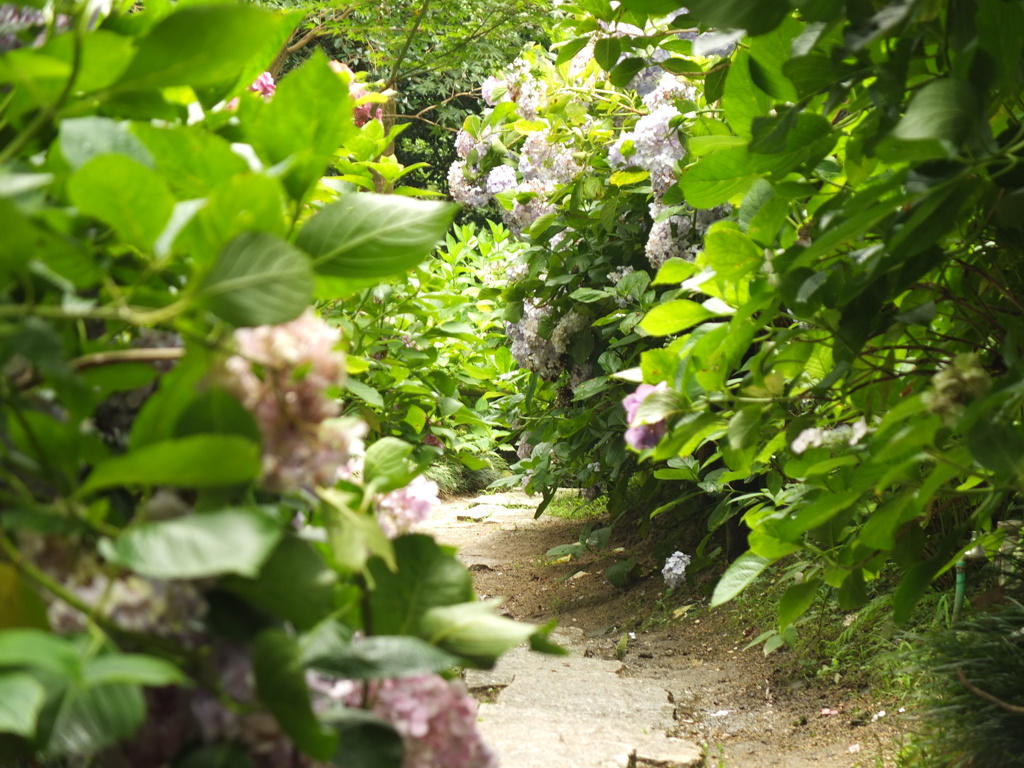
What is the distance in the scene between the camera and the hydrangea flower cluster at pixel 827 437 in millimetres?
1396

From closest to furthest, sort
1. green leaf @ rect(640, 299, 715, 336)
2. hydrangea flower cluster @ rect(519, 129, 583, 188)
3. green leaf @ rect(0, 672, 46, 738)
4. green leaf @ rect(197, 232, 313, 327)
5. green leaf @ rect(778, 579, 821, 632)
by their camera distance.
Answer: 1. green leaf @ rect(0, 672, 46, 738)
2. green leaf @ rect(197, 232, 313, 327)
3. green leaf @ rect(640, 299, 715, 336)
4. green leaf @ rect(778, 579, 821, 632)
5. hydrangea flower cluster @ rect(519, 129, 583, 188)

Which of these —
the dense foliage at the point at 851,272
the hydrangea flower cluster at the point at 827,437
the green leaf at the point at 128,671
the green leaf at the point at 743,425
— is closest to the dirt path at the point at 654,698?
the dense foliage at the point at 851,272

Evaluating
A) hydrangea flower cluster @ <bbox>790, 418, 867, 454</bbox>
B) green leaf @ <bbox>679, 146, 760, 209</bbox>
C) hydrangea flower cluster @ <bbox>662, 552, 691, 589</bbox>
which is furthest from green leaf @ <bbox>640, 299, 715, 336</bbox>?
hydrangea flower cluster @ <bbox>662, 552, 691, 589</bbox>

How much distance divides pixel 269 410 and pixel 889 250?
710mm

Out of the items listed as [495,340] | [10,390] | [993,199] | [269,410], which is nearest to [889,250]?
[993,199]

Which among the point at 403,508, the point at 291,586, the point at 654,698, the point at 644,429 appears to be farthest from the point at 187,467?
the point at 654,698

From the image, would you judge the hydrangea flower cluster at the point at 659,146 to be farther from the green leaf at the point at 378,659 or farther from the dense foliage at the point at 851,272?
the green leaf at the point at 378,659

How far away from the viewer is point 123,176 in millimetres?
468

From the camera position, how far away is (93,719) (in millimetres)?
394

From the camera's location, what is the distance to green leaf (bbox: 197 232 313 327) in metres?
0.45

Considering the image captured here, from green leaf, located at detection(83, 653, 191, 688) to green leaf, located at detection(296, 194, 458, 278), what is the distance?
28cm

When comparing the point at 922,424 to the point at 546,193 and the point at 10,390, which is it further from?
the point at 546,193

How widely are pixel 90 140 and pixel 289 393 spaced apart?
19 cm

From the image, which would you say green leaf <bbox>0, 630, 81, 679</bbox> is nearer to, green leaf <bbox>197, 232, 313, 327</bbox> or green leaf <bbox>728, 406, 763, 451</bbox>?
green leaf <bbox>197, 232, 313, 327</bbox>
